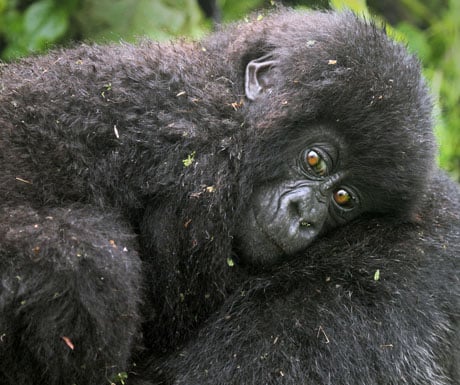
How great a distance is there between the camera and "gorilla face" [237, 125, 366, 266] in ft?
9.73

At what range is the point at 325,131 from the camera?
3.02 meters

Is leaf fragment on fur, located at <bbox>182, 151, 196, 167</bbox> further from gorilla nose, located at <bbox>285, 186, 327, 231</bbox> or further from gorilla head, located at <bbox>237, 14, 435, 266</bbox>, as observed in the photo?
gorilla nose, located at <bbox>285, 186, 327, 231</bbox>

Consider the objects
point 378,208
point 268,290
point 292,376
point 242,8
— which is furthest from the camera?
point 242,8

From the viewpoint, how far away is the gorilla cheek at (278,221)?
296 cm

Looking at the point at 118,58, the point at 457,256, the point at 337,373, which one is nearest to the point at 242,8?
the point at 118,58

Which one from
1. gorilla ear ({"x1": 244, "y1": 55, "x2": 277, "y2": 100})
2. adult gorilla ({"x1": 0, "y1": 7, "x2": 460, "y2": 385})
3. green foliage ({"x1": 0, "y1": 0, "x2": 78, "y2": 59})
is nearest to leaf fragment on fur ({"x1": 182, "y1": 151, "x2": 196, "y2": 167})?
adult gorilla ({"x1": 0, "y1": 7, "x2": 460, "y2": 385})

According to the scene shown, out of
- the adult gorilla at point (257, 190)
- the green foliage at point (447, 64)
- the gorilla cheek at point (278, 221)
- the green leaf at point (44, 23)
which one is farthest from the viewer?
the green foliage at point (447, 64)

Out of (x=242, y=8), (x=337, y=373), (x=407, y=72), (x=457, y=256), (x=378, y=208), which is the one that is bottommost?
(x=337, y=373)

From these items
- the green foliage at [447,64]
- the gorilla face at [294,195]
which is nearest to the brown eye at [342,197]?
the gorilla face at [294,195]

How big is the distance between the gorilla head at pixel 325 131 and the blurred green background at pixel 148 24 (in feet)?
3.10

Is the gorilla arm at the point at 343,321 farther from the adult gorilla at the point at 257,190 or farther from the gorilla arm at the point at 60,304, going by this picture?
the gorilla arm at the point at 60,304

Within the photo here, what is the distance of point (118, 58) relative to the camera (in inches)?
121

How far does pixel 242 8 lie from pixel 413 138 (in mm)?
2294

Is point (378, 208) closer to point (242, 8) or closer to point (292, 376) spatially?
point (292, 376)
